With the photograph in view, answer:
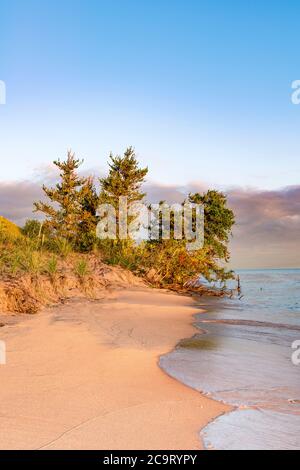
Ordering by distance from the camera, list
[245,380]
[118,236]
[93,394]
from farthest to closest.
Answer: [118,236], [245,380], [93,394]

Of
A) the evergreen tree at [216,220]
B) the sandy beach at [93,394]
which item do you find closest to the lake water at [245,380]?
the sandy beach at [93,394]

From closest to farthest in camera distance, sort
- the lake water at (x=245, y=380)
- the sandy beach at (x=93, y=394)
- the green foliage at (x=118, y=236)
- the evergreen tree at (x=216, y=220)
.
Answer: the sandy beach at (x=93, y=394) → the lake water at (x=245, y=380) → the green foliage at (x=118, y=236) → the evergreen tree at (x=216, y=220)

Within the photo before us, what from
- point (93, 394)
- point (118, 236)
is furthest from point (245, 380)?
point (118, 236)

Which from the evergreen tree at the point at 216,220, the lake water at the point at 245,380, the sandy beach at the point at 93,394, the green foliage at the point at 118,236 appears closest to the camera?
the sandy beach at the point at 93,394

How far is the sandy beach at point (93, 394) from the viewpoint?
2891 mm

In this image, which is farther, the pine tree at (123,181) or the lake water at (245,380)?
the pine tree at (123,181)

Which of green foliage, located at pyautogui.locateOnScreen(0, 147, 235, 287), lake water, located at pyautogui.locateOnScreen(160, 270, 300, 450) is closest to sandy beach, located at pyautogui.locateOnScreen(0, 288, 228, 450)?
lake water, located at pyautogui.locateOnScreen(160, 270, 300, 450)

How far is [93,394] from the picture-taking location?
12.6 feet

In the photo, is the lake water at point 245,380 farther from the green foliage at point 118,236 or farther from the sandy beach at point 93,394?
the green foliage at point 118,236

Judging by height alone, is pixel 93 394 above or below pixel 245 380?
above

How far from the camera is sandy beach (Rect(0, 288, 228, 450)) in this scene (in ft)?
9.48

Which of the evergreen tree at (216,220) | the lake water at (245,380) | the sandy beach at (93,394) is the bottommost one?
the lake water at (245,380)

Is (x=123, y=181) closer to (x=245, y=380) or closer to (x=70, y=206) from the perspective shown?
(x=70, y=206)

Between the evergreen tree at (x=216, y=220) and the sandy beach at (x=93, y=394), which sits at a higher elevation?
the evergreen tree at (x=216, y=220)
